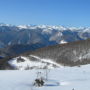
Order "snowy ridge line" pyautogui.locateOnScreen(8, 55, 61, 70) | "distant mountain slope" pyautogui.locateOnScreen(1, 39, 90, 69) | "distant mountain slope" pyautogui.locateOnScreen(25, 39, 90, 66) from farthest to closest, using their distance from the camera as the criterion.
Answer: "distant mountain slope" pyautogui.locateOnScreen(25, 39, 90, 66) → "distant mountain slope" pyautogui.locateOnScreen(1, 39, 90, 69) → "snowy ridge line" pyautogui.locateOnScreen(8, 55, 61, 70)

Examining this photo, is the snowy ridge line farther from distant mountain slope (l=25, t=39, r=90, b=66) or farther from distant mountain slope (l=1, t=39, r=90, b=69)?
distant mountain slope (l=25, t=39, r=90, b=66)

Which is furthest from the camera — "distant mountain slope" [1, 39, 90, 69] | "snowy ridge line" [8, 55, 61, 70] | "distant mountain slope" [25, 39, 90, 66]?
"distant mountain slope" [25, 39, 90, 66]

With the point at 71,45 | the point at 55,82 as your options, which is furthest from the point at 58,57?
the point at 55,82

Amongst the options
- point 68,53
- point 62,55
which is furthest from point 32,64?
point 68,53

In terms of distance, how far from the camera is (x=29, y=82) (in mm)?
9234

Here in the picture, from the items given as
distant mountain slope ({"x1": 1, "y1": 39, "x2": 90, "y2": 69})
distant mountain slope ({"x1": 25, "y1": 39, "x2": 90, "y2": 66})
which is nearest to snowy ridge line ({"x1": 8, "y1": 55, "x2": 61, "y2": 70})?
distant mountain slope ({"x1": 1, "y1": 39, "x2": 90, "y2": 69})

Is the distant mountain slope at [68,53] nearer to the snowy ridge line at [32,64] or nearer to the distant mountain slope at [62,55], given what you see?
the distant mountain slope at [62,55]

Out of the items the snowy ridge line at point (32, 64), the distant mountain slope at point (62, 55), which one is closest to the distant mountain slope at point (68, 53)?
the distant mountain slope at point (62, 55)

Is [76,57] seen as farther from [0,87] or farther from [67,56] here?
[0,87]

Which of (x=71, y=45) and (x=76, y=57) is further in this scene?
(x=71, y=45)

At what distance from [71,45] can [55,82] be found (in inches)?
3565

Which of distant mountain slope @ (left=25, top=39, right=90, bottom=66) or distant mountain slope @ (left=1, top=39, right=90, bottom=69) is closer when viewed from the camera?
distant mountain slope @ (left=1, top=39, right=90, bottom=69)

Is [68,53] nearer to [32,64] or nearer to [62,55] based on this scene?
[62,55]

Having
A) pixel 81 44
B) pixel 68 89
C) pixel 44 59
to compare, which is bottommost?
pixel 68 89
